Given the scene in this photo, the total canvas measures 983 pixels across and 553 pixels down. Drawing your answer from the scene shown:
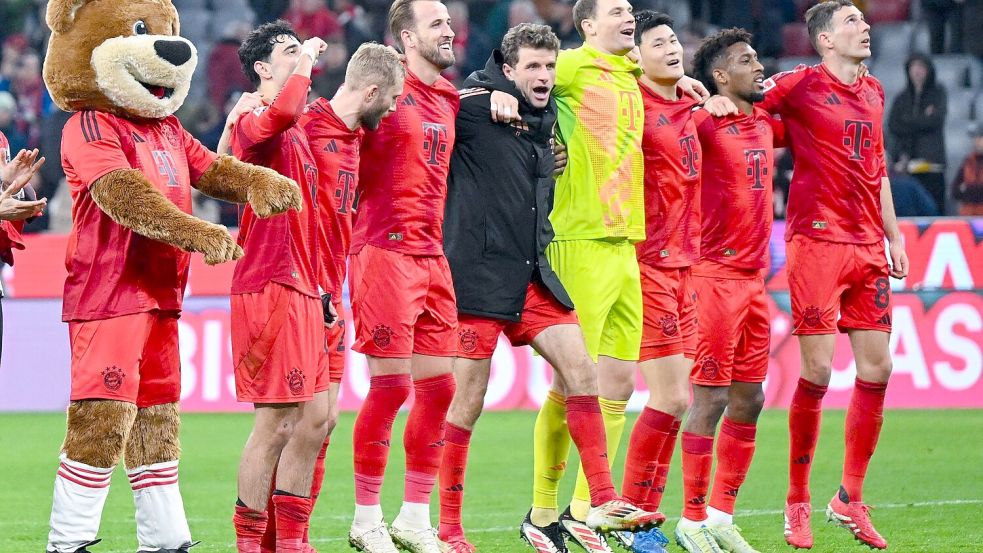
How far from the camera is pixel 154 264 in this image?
16.3ft

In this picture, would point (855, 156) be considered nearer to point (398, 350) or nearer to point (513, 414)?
point (398, 350)

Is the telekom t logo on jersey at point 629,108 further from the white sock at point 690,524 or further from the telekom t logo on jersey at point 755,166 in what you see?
the white sock at point 690,524

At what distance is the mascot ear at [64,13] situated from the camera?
197 inches

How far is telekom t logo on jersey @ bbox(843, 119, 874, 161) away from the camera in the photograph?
7.16 m

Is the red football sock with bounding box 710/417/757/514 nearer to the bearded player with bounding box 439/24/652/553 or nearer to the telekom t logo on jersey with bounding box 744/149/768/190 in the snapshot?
the bearded player with bounding box 439/24/652/553

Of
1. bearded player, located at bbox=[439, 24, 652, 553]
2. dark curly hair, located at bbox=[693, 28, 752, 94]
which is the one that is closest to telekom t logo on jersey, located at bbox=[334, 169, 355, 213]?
bearded player, located at bbox=[439, 24, 652, 553]

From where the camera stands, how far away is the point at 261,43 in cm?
633

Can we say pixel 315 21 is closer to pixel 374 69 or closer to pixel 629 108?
pixel 629 108

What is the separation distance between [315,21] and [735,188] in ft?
32.7

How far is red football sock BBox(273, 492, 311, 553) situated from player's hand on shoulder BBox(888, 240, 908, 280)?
3.43 meters

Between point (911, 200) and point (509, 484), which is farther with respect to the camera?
point (911, 200)

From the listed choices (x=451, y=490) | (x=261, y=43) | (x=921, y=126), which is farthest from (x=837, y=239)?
(x=921, y=126)

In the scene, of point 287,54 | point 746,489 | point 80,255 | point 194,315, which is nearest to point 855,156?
point 746,489

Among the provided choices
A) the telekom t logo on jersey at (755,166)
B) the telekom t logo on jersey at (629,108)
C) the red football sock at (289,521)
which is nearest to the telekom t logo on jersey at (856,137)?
the telekom t logo on jersey at (755,166)
